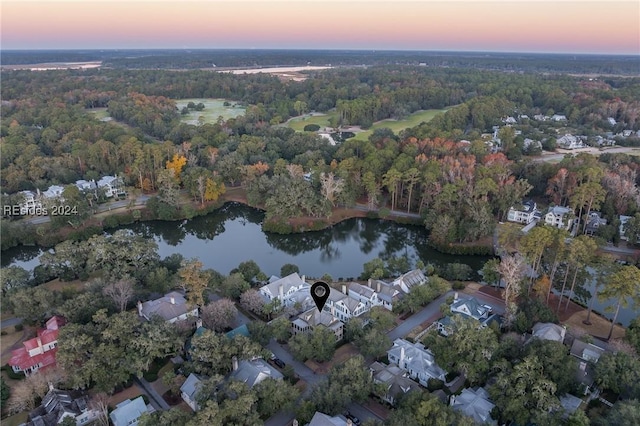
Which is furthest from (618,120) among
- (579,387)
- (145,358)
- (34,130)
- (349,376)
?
(34,130)

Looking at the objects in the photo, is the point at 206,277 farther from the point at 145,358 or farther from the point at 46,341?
the point at 46,341

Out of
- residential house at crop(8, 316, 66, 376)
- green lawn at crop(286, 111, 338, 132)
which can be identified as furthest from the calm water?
green lawn at crop(286, 111, 338, 132)

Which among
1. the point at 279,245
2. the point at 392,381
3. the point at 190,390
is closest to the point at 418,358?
the point at 392,381

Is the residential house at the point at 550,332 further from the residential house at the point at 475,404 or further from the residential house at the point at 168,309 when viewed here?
the residential house at the point at 168,309

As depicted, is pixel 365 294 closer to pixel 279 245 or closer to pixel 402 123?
pixel 279 245

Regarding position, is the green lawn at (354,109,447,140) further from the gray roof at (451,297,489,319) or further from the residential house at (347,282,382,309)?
the gray roof at (451,297,489,319)

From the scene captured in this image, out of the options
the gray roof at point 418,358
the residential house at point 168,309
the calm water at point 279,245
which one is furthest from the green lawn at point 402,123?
the gray roof at point 418,358

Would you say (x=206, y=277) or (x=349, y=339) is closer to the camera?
(x=349, y=339)
